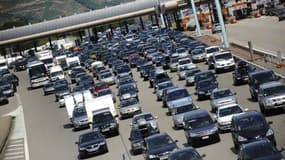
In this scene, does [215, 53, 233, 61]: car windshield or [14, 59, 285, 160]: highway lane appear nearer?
[14, 59, 285, 160]: highway lane

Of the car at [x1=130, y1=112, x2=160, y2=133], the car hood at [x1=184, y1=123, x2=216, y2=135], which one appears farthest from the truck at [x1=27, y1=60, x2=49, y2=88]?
the car hood at [x1=184, y1=123, x2=216, y2=135]

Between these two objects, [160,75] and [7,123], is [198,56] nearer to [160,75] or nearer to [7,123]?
[160,75]

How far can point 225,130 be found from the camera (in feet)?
115

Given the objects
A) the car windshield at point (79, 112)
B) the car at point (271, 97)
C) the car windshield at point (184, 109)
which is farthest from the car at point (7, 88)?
the car at point (271, 97)

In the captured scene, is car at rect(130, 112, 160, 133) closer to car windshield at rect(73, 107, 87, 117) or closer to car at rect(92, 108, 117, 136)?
car at rect(92, 108, 117, 136)

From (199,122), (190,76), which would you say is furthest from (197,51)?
(199,122)

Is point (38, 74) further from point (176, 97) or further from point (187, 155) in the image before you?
point (187, 155)

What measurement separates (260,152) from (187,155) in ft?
11.4

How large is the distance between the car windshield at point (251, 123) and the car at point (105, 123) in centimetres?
1599

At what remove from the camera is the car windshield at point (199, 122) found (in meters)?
33.2

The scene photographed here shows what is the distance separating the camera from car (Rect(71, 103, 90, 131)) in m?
50.3

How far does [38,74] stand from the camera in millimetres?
85500

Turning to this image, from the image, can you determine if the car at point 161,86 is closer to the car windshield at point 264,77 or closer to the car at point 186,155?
the car windshield at point 264,77

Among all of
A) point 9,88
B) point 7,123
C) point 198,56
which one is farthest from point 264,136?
point 9,88
